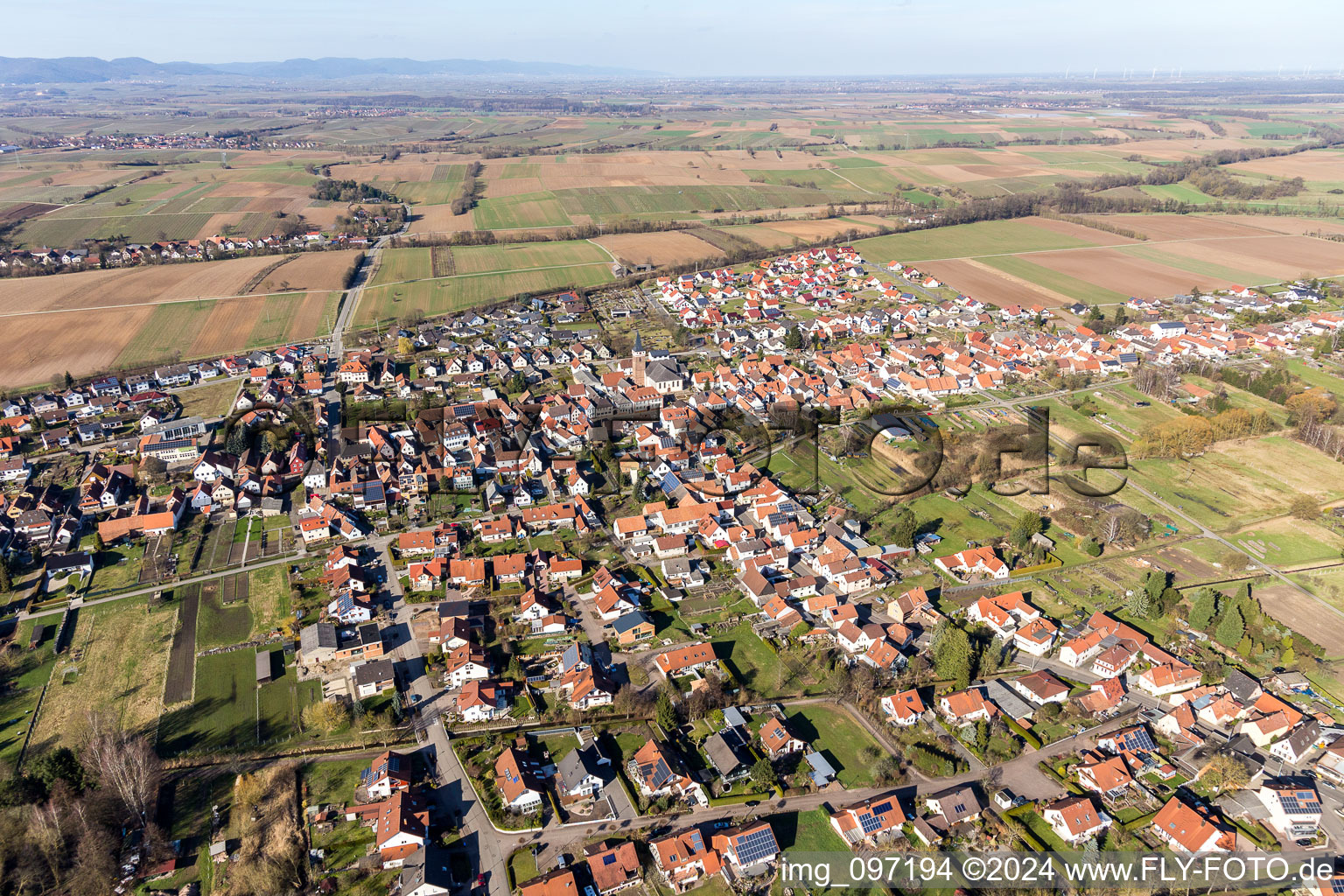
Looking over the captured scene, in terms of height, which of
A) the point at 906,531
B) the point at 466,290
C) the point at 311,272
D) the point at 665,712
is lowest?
the point at 665,712

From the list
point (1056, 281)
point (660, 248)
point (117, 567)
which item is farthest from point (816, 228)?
point (117, 567)

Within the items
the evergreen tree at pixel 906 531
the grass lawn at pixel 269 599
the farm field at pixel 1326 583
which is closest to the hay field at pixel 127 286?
the grass lawn at pixel 269 599

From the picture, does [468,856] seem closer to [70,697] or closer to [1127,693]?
[70,697]

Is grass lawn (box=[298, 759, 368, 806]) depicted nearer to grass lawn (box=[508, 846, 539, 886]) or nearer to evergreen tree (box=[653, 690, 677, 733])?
grass lawn (box=[508, 846, 539, 886])

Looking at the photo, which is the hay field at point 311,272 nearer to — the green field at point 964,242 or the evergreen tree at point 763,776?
the green field at point 964,242

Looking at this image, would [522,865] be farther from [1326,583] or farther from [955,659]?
[1326,583]

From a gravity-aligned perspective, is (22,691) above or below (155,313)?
below
